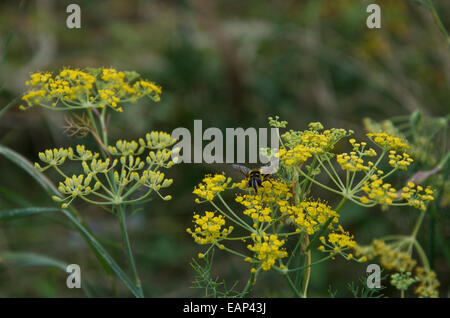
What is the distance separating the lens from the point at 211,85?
3.71 metres

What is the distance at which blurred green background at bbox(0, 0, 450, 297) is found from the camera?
2898mm

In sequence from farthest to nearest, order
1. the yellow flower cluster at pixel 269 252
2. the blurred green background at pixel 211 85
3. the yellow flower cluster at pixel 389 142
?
the blurred green background at pixel 211 85, the yellow flower cluster at pixel 389 142, the yellow flower cluster at pixel 269 252

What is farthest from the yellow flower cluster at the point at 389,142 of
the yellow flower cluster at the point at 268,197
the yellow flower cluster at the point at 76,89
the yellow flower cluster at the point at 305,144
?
the yellow flower cluster at the point at 76,89

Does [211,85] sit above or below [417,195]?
above

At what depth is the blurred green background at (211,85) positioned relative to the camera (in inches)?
114

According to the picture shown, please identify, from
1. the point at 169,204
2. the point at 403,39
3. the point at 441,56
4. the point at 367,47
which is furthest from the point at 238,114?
the point at 403,39

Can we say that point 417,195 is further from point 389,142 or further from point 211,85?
point 211,85

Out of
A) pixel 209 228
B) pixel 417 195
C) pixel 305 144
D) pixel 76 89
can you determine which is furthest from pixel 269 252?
pixel 76 89

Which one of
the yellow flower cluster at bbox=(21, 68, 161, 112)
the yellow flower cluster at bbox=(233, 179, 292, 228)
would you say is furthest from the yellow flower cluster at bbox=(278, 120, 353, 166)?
the yellow flower cluster at bbox=(21, 68, 161, 112)

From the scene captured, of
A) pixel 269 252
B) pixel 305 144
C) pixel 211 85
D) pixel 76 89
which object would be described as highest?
pixel 211 85

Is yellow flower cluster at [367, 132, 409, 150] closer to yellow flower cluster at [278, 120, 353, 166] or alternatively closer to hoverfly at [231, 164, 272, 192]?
yellow flower cluster at [278, 120, 353, 166]

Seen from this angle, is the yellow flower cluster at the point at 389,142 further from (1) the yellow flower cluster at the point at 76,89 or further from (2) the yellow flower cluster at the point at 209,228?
(1) the yellow flower cluster at the point at 76,89

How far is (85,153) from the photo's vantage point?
1.10 m
